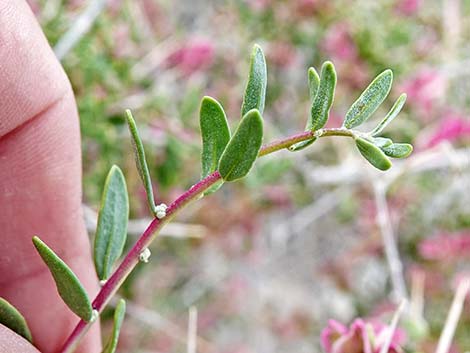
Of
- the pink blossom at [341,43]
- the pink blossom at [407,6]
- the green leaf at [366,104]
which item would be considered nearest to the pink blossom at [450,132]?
the pink blossom at [341,43]

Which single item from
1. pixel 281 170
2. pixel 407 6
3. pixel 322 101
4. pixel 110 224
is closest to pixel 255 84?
pixel 322 101

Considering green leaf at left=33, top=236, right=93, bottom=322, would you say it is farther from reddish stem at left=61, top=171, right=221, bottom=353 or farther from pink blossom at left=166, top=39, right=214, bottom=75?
pink blossom at left=166, top=39, right=214, bottom=75

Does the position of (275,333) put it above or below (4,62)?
below

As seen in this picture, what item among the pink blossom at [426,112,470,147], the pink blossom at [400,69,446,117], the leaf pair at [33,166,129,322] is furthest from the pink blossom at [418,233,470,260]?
the leaf pair at [33,166,129,322]

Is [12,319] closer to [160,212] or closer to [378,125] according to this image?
[160,212]

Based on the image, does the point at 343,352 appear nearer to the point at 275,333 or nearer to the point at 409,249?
the point at 409,249

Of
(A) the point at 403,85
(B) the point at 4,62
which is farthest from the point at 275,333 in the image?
(B) the point at 4,62
